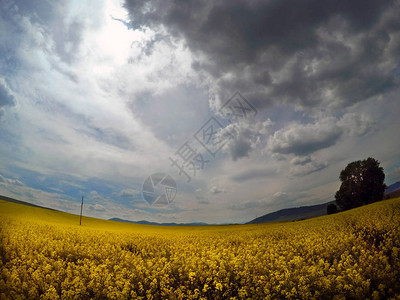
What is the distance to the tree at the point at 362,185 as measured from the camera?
171 feet

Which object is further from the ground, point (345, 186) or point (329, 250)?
point (345, 186)

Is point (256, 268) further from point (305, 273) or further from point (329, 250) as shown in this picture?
point (329, 250)

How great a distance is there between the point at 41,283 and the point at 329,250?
1137 cm

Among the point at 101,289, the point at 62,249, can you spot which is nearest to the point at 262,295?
the point at 101,289

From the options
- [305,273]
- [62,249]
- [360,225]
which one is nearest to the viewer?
[305,273]

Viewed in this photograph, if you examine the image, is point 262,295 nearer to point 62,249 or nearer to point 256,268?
point 256,268

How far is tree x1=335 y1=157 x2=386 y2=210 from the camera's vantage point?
5212 cm

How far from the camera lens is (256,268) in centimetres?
747

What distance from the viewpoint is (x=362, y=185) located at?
176ft

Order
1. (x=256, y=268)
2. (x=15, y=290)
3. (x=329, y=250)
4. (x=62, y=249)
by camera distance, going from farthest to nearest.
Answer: (x=62, y=249)
(x=329, y=250)
(x=256, y=268)
(x=15, y=290)

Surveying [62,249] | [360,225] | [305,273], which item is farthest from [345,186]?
[62,249]

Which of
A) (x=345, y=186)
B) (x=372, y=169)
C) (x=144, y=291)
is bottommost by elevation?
(x=144, y=291)

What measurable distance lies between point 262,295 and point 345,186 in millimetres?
62927

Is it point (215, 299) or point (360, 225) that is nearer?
point (215, 299)
